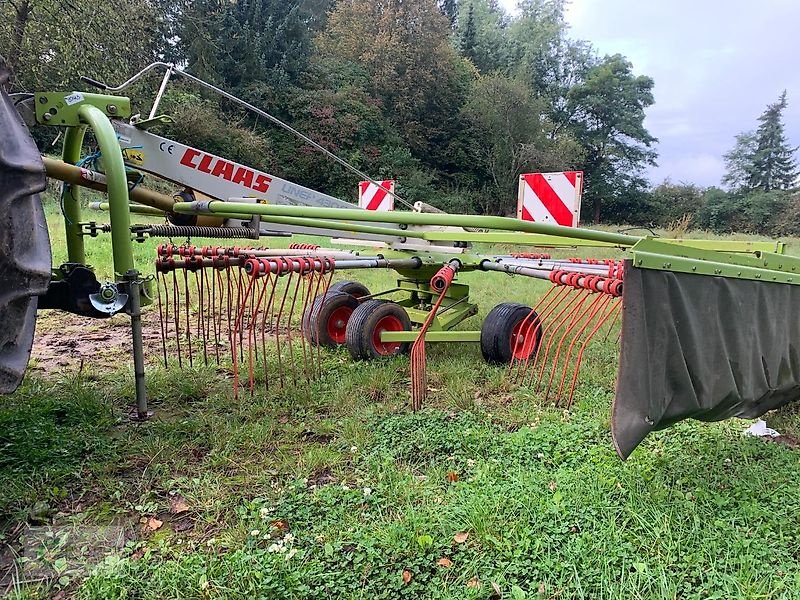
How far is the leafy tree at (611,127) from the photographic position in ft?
126


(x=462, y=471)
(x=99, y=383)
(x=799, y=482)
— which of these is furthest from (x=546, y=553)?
(x=99, y=383)

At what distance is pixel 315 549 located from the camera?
6.10 feet

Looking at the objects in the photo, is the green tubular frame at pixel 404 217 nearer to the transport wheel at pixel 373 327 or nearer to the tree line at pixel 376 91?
the transport wheel at pixel 373 327

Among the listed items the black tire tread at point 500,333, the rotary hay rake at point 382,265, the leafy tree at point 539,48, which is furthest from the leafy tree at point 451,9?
the rotary hay rake at point 382,265

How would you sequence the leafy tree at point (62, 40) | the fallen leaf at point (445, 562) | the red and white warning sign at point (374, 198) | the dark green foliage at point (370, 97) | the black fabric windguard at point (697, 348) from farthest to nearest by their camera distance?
the dark green foliage at point (370, 97), the leafy tree at point (62, 40), the red and white warning sign at point (374, 198), the black fabric windguard at point (697, 348), the fallen leaf at point (445, 562)

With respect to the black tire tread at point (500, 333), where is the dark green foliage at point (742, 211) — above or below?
above

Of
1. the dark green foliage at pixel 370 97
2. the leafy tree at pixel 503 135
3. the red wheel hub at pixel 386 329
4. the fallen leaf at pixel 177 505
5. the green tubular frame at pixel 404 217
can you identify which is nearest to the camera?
→ the fallen leaf at pixel 177 505

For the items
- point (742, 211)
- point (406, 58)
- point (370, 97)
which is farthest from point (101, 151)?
point (742, 211)

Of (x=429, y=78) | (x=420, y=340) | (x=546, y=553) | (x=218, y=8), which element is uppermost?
(x=218, y=8)

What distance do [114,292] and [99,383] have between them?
121cm

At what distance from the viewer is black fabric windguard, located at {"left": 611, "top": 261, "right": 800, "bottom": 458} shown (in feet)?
6.36

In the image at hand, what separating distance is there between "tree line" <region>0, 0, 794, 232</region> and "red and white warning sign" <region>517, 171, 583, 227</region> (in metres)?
11.2

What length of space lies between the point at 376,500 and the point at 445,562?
0.43 metres

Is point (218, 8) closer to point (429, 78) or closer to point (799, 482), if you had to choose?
point (429, 78)
